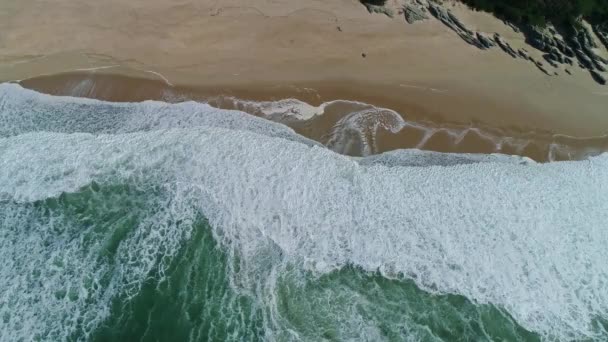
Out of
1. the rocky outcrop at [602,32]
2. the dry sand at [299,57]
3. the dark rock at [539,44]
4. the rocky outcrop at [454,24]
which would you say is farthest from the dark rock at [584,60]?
the rocky outcrop at [454,24]

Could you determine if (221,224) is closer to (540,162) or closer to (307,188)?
(307,188)

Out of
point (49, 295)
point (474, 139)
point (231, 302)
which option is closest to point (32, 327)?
point (49, 295)

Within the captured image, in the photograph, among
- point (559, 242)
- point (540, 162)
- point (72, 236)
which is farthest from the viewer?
point (540, 162)

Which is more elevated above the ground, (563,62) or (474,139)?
(563,62)

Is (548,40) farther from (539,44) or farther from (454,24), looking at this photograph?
(454,24)

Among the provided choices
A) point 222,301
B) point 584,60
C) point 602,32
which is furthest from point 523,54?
point 222,301

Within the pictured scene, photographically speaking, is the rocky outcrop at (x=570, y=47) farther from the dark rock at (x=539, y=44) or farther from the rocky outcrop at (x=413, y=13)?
the rocky outcrop at (x=413, y=13)

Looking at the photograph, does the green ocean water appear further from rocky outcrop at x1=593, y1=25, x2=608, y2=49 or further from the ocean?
rocky outcrop at x1=593, y1=25, x2=608, y2=49
